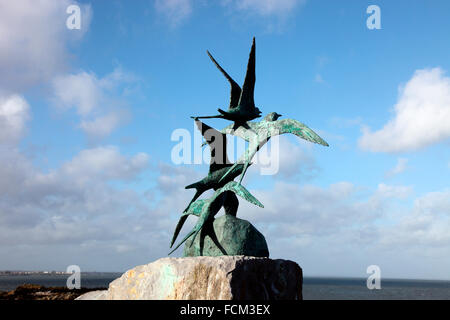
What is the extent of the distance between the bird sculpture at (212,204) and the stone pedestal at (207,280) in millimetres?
1667

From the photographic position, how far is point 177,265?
23.5 ft

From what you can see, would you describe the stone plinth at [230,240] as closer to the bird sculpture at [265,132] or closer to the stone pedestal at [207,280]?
the bird sculpture at [265,132]

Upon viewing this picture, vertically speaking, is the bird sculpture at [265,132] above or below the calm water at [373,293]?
above

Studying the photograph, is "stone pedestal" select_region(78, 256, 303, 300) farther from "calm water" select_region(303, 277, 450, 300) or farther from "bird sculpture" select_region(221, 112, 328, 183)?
"calm water" select_region(303, 277, 450, 300)

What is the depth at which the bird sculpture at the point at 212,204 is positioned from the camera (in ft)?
29.6

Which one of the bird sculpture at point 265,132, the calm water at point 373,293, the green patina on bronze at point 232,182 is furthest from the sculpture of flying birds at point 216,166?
the calm water at point 373,293

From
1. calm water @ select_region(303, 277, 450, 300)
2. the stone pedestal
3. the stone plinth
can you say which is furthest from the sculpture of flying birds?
calm water @ select_region(303, 277, 450, 300)

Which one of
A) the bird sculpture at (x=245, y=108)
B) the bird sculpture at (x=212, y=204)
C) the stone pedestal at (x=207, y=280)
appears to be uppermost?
the bird sculpture at (x=245, y=108)

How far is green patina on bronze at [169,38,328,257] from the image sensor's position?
29.5ft
